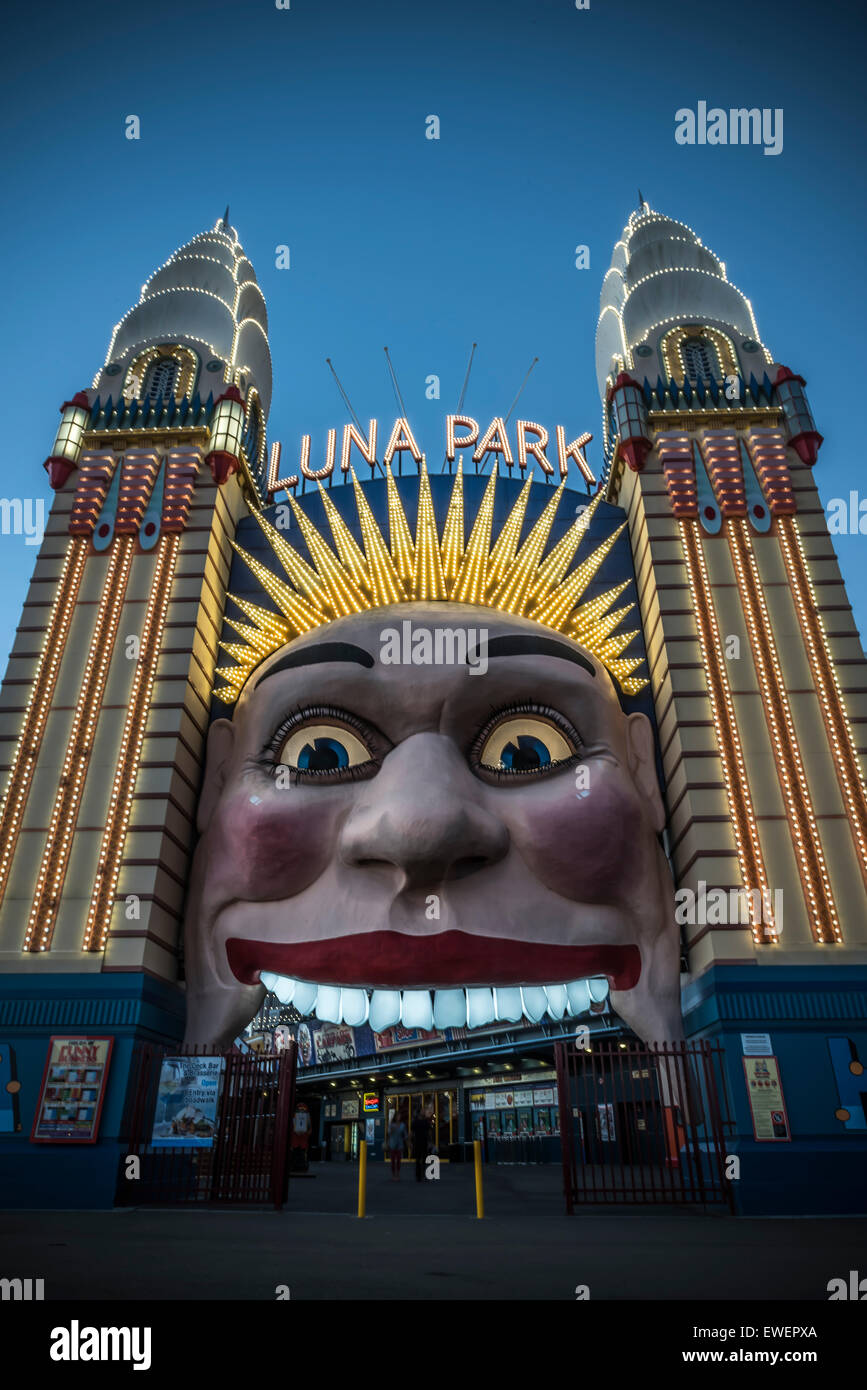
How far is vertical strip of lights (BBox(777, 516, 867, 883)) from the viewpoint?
454 inches

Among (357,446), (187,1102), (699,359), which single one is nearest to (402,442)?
(357,446)

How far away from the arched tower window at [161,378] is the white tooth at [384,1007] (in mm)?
11532

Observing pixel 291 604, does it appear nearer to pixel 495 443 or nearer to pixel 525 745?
pixel 525 745

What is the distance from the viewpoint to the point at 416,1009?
11.1 metres

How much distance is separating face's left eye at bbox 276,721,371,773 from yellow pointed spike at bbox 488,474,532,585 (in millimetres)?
3271

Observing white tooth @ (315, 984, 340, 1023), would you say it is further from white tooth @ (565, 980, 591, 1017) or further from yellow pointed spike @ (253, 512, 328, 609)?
yellow pointed spike @ (253, 512, 328, 609)

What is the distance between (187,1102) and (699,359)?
49.2ft

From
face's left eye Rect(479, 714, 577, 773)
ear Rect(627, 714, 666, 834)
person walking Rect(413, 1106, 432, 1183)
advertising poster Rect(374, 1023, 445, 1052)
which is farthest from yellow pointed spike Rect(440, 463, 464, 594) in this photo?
advertising poster Rect(374, 1023, 445, 1052)

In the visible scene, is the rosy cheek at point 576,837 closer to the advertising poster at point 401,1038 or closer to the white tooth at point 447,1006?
the white tooth at point 447,1006

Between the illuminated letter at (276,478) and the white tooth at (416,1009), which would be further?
the illuminated letter at (276,478)

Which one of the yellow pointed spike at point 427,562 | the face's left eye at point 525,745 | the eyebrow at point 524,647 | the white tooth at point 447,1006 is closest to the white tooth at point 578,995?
the white tooth at point 447,1006

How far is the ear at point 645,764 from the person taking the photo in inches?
480
